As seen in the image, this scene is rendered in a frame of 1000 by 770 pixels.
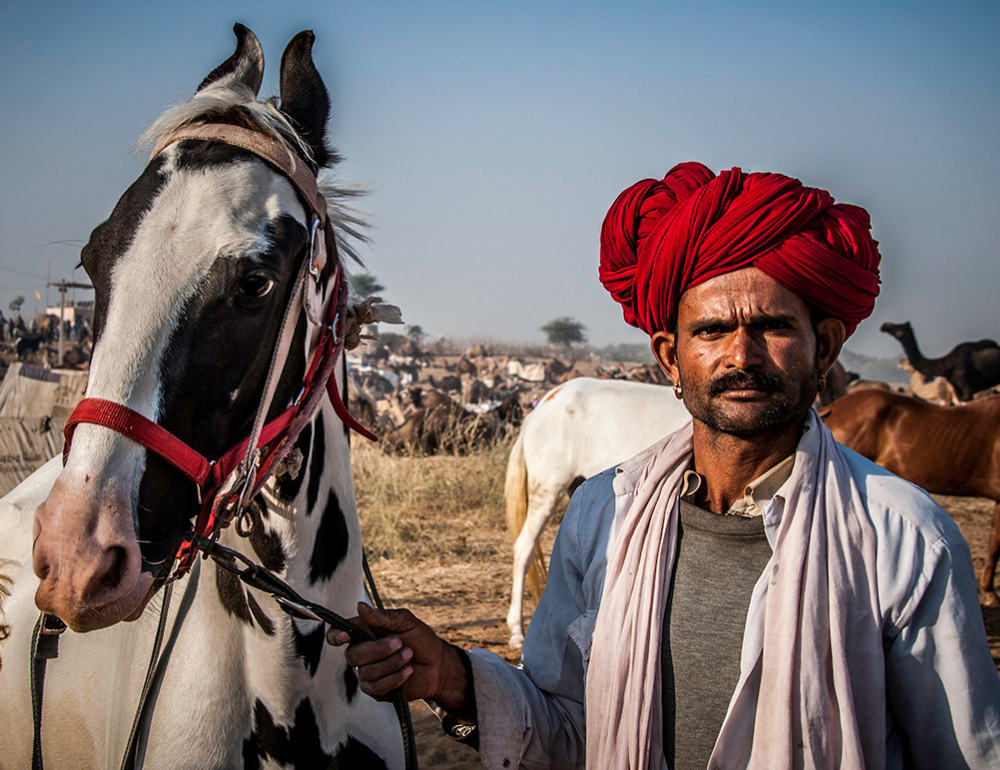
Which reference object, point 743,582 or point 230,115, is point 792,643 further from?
point 230,115

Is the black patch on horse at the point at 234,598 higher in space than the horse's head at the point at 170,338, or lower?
lower

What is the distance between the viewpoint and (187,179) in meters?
1.49

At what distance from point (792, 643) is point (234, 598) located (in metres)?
1.35

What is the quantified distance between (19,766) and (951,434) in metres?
8.18

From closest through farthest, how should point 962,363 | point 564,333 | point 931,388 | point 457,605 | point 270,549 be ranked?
point 270,549 < point 457,605 < point 962,363 < point 931,388 < point 564,333

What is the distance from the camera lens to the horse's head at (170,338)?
119 cm

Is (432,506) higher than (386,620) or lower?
lower

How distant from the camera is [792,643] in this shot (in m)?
1.27

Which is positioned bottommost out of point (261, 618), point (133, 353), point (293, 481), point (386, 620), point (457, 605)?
point (457, 605)

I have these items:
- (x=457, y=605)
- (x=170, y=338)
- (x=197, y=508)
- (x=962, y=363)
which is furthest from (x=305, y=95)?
(x=962, y=363)

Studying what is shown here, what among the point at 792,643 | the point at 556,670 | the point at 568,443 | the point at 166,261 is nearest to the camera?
the point at 792,643

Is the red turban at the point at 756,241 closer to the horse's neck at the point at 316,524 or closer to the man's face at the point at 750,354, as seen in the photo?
the man's face at the point at 750,354

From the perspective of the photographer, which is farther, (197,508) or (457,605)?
(457,605)

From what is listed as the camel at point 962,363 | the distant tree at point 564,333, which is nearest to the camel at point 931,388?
the camel at point 962,363
